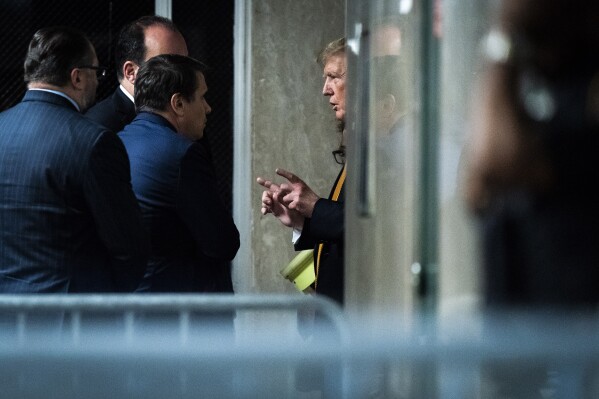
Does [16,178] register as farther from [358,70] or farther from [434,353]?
[434,353]

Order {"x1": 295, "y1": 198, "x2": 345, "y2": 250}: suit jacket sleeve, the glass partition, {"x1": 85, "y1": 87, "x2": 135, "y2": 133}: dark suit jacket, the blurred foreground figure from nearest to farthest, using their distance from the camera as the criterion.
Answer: the blurred foreground figure
the glass partition
{"x1": 295, "y1": 198, "x2": 345, "y2": 250}: suit jacket sleeve
{"x1": 85, "y1": 87, "x2": 135, "y2": 133}: dark suit jacket

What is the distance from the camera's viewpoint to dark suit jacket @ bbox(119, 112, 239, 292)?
4.19 m

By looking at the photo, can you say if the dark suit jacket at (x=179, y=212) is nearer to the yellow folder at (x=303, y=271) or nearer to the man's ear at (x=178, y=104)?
the man's ear at (x=178, y=104)

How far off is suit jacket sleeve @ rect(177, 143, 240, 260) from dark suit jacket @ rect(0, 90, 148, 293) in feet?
1.46

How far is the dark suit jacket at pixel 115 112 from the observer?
191 inches

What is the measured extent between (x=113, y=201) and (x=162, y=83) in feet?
3.16

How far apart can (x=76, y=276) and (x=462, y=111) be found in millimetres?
1890

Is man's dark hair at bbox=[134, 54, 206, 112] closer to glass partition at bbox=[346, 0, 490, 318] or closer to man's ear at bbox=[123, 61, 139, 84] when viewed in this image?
man's ear at bbox=[123, 61, 139, 84]

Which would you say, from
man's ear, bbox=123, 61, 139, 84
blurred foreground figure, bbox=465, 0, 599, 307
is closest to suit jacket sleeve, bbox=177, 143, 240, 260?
man's ear, bbox=123, 61, 139, 84

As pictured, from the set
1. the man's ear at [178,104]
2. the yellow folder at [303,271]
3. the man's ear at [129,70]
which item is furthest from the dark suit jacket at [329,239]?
the man's ear at [129,70]

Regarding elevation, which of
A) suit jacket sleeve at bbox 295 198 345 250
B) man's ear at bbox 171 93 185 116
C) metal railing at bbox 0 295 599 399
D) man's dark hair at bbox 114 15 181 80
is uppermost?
man's dark hair at bbox 114 15 181 80

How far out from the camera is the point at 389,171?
8.22 feet

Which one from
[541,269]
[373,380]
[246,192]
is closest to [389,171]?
[541,269]

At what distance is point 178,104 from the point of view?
14.8 feet
